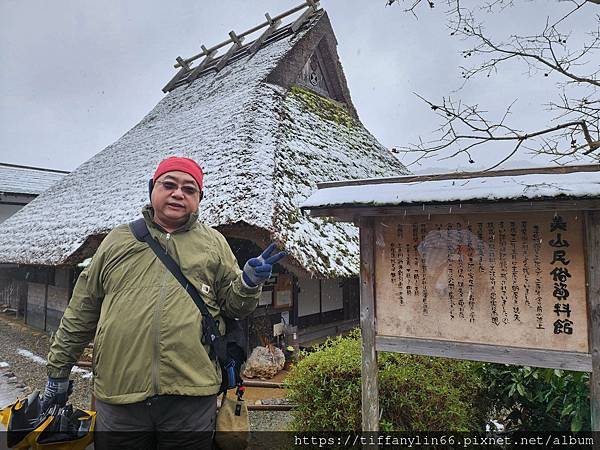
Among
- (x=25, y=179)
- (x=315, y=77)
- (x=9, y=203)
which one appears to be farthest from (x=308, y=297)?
(x=25, y=179)

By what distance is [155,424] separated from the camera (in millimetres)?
1727

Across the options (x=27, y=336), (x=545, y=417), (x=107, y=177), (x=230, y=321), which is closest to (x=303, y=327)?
(x=545, y=417)

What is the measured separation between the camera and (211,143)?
684 centimetres

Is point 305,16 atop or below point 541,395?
atop

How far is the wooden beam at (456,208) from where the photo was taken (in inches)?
78.1

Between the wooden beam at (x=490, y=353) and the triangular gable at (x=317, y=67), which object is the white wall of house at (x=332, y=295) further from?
the triangular gable at (x=317, y=67)

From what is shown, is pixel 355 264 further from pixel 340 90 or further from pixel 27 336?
pixel 27 336

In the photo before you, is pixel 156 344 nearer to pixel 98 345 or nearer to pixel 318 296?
pixel 98 345

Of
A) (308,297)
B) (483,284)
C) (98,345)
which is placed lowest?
(308,297)

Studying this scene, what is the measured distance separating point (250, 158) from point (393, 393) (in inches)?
161

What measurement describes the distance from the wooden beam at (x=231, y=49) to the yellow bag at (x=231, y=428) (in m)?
11.7

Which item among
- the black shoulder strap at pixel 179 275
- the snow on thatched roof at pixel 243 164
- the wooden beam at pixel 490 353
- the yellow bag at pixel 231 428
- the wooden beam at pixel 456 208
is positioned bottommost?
the yellow bag at pixel 231 428

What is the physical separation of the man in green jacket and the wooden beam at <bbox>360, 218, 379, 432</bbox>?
934 mm

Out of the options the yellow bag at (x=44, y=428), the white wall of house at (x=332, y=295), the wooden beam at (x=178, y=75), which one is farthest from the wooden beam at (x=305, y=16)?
the yellow bag at (x=44, y=428)
